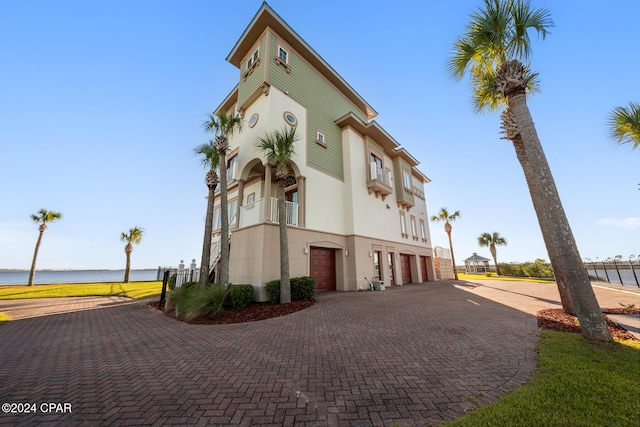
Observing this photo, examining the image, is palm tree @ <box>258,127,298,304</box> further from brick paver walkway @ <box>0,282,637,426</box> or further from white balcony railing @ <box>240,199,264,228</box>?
brick paver walkway @ <box>0,282,637,426</box>

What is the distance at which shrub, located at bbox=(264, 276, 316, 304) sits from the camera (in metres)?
10.2

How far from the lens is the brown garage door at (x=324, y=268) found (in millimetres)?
13547

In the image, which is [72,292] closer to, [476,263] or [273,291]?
[273,291]

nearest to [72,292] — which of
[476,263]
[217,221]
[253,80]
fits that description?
[217,221]

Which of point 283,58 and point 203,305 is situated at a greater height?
point 283,58

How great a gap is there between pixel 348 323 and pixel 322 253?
7436 mm

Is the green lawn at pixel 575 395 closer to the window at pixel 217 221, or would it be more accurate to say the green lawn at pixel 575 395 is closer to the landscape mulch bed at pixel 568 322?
the landscape mulch bed at pixel 568 322

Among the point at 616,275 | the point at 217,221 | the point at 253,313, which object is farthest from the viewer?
the point at 616,275

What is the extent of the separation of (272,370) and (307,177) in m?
10.8

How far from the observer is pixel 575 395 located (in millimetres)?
3021

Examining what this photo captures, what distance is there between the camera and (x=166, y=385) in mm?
3602

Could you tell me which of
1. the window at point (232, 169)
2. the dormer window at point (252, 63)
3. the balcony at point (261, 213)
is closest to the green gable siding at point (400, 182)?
the balcony at point (261, 213)

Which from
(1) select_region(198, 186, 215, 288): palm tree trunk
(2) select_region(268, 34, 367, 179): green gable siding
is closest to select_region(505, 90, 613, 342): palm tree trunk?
(2) select_region(268, 34, 367, 179): green gable siding

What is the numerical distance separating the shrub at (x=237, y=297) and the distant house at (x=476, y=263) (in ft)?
145
